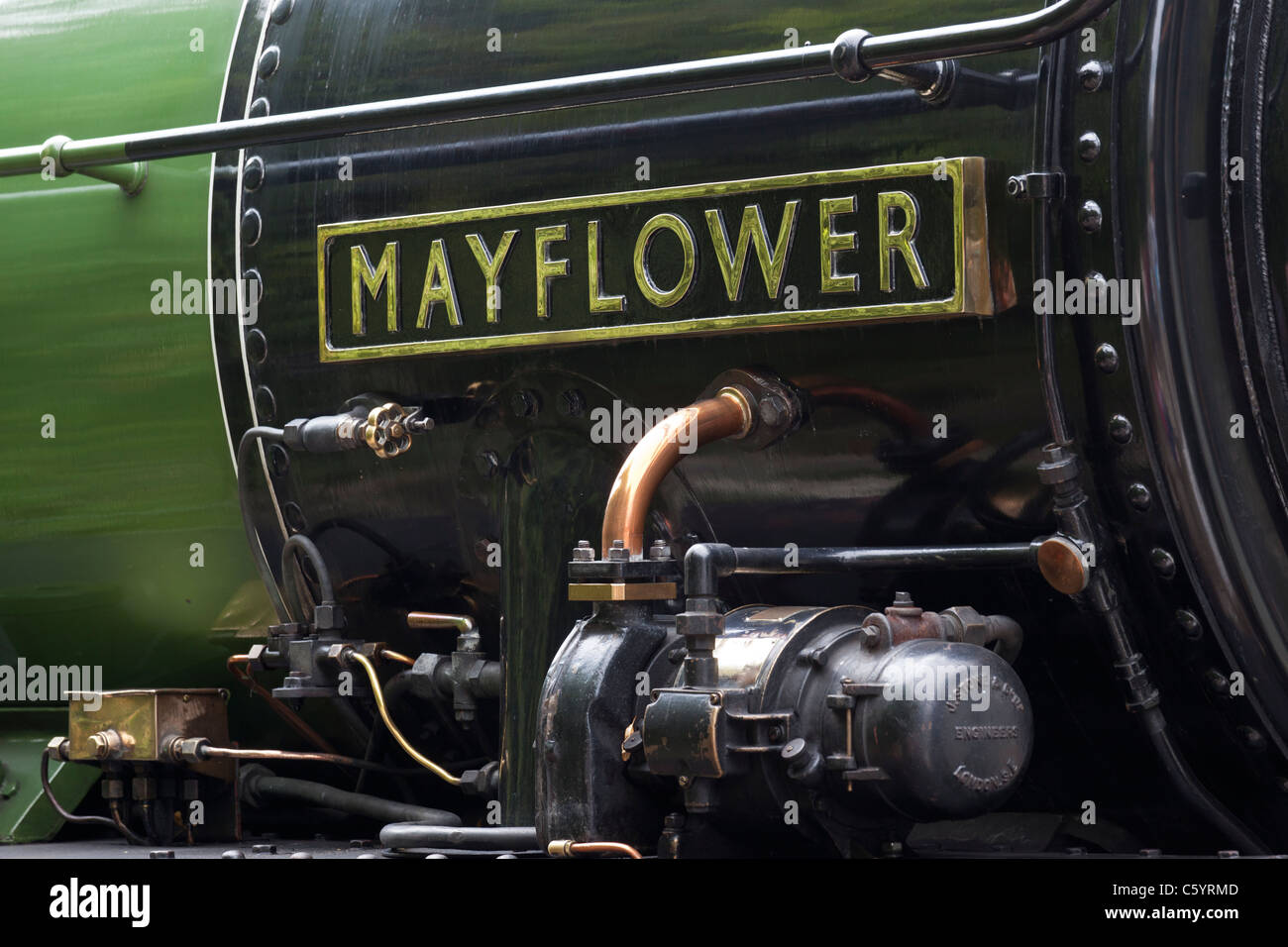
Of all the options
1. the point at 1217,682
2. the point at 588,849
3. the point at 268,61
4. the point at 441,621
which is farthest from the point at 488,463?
the point at 1217,682

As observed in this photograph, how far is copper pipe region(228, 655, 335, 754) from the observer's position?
3.54 meters

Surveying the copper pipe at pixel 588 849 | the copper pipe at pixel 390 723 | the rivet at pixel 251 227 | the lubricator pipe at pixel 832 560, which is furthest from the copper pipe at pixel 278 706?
the lubricator pipe at pixel 832 560

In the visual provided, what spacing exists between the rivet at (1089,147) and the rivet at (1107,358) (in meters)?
0.25

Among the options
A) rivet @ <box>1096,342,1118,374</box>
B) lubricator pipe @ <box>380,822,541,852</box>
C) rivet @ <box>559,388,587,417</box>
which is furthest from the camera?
rivet @ <box>559,388,587,417</box>

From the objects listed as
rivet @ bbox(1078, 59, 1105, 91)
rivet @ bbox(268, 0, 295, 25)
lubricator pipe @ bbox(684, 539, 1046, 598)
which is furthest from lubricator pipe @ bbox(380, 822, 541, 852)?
rivet @ bbox(268, 0, 295, 25)

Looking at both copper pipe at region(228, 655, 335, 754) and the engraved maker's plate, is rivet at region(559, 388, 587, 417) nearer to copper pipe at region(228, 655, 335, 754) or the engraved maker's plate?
the engraved maker's plate

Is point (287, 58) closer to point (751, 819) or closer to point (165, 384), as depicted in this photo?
point (165, 384)

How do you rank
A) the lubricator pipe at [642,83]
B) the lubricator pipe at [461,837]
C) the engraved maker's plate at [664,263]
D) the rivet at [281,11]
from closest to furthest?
the lubricator pipe at [642,83] < the engraved maker's plate at [664,263] < the lubricator pipe at [461,837] < the rivet at [281,11]

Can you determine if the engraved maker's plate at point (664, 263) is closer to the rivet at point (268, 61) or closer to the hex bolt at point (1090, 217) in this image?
the hex bolt at point (1090, 217)

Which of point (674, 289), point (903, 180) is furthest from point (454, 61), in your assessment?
point (903, 180)

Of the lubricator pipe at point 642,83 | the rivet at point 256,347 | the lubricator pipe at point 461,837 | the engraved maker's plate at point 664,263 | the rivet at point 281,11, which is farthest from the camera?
the rivet at point 281,11

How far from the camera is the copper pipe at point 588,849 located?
8.48 ft

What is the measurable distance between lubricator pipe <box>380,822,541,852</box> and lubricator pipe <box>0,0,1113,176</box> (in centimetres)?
107

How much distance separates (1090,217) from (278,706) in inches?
71.2
